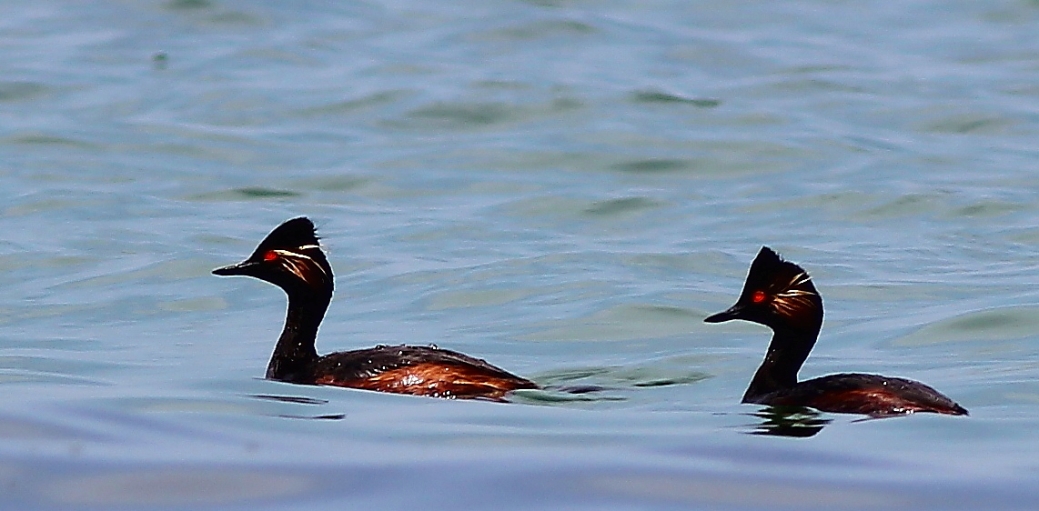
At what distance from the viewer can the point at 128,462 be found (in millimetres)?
5668

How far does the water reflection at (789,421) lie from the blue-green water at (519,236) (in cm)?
7

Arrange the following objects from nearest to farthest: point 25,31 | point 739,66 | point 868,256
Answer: point 868,256
point 739,66
point 25,31

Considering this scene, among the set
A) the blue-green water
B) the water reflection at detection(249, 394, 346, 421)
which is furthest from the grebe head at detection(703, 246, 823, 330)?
the water reflection at detection(249, 394, 346, 421)

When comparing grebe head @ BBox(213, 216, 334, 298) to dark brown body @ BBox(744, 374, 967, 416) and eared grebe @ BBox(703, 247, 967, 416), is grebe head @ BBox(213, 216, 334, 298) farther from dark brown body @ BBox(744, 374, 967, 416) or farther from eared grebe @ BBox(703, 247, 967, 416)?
dark brown body @ BBox(744, 374, 967, 416)

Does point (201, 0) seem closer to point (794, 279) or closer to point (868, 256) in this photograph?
point (868, 256)

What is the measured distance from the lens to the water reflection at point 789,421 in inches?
290

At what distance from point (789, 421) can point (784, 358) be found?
167cm

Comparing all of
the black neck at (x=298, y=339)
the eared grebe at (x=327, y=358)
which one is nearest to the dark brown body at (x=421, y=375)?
the eared grebe at (x=327, y=358)

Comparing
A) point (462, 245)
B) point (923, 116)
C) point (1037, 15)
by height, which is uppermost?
point (1037, 15)

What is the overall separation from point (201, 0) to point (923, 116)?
533 inches

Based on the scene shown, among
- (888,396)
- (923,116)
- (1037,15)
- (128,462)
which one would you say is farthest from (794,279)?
(1037,15)

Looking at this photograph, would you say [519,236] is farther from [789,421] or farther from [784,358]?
[789,421]

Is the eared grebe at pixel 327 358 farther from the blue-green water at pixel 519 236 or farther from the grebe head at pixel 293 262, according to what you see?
the blue-green water at pixel 519 236

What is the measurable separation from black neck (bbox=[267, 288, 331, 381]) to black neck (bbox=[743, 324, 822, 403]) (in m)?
2.30
